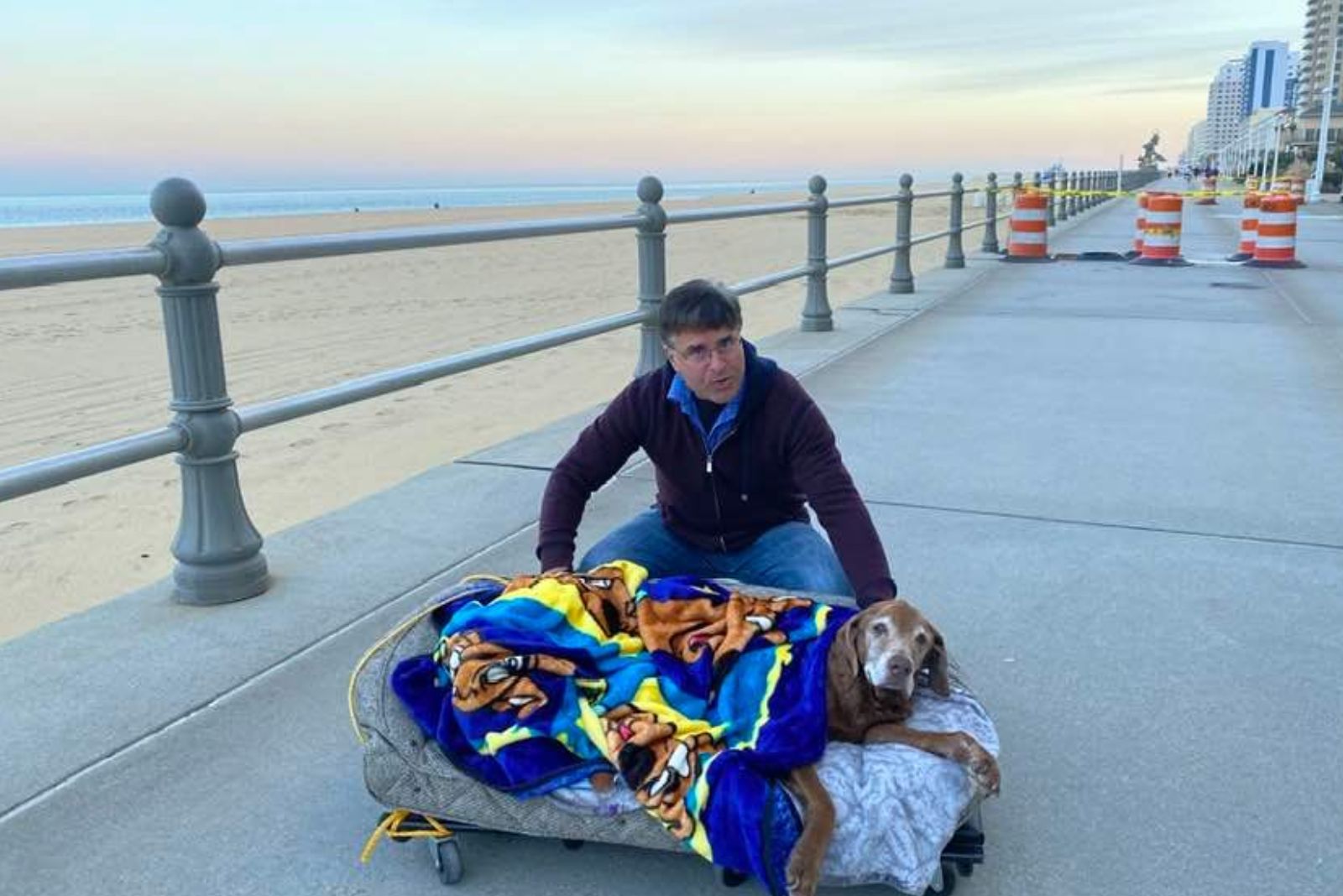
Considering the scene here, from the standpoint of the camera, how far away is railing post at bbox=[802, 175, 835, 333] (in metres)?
9.73

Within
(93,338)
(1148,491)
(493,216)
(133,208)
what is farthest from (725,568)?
(133,208)

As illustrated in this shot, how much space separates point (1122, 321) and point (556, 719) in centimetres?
892

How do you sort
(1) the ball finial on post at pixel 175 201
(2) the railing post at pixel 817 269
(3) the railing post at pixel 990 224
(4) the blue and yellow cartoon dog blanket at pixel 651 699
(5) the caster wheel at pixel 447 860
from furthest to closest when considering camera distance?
(3) the railing post at pixel 990 224 < (2) the railing post at pixel 817 269 < (1) the ball finial on post at pixel 175 201 < (5) the caster wheel at pixel 447 860 < (4) the blue and yellow cartoon dog blanket at pixel 651 699

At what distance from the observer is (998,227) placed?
108 ft

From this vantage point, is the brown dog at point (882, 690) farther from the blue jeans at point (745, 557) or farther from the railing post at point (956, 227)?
the railing post at point (956, 227)

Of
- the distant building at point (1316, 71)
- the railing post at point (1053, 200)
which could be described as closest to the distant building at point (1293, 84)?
the distant building at point (1316, 71)

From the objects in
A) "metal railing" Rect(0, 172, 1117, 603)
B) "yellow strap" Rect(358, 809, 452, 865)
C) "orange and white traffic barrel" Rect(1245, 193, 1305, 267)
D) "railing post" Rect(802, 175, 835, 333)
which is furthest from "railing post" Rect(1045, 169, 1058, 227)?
"yellow strap" Rect(358, 809, 452, 865)

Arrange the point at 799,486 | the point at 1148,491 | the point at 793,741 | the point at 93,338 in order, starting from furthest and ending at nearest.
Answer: the point at 93,338 < the point at 1148,491 < the point at 799,486 < the point at 793,741

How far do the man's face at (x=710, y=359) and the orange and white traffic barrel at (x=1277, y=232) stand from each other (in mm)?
14284

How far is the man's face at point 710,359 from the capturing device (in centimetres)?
307

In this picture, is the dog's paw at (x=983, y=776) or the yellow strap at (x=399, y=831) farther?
the yellow strap at (x=399, y=831)

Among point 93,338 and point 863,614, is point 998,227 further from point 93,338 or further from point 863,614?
point 863,614

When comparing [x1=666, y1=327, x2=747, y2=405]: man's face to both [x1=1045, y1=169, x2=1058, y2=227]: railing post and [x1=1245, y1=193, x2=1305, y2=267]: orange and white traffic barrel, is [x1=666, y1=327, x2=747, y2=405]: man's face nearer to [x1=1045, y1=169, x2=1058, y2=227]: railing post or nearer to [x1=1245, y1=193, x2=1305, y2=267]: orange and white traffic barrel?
[x1=1245, y1=193, x2=1305, y2=267]: orange and white traffic barrel

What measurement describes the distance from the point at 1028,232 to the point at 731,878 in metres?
15.5
